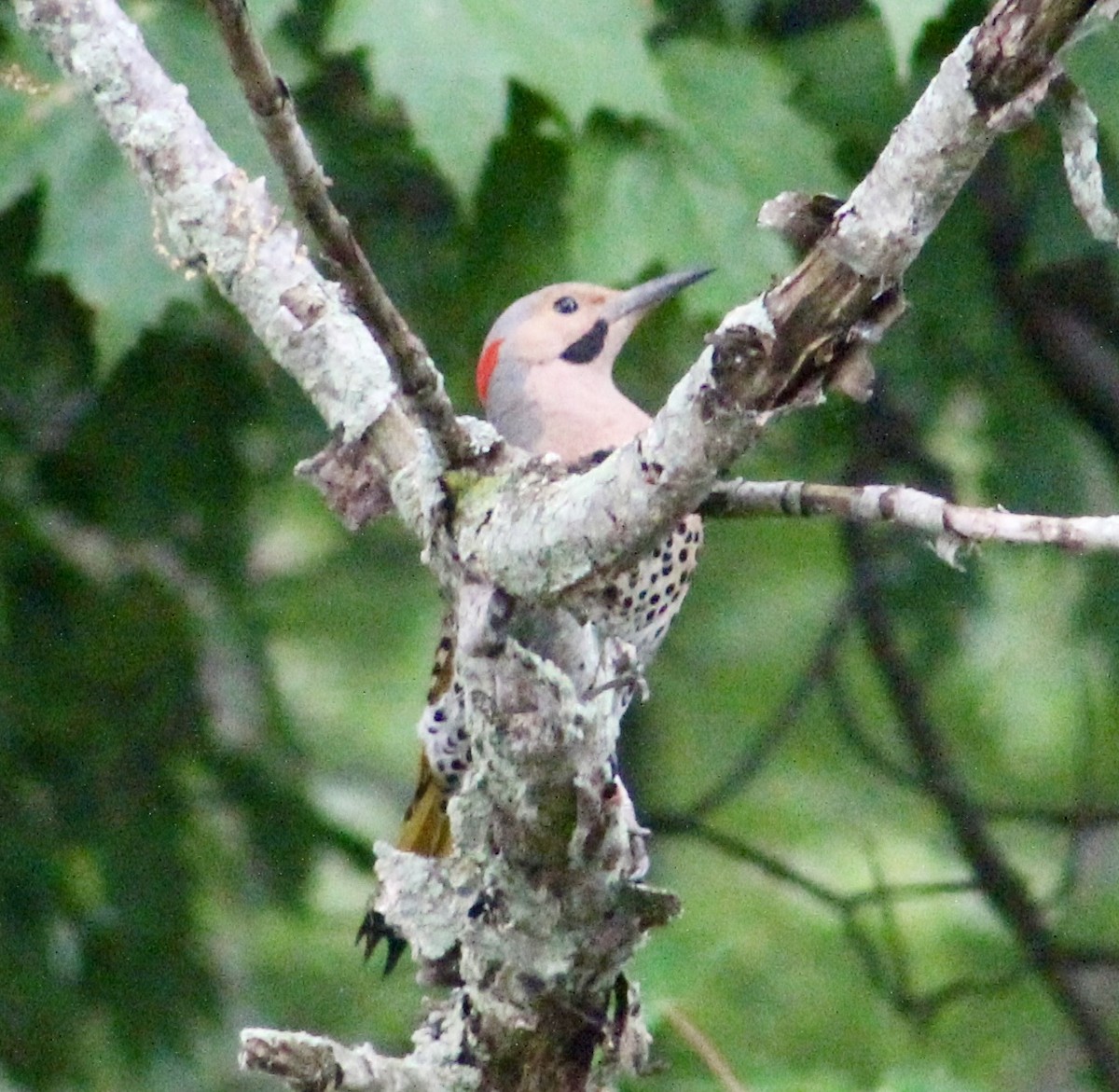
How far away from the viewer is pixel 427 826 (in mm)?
3520

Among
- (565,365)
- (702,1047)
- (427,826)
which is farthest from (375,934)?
(565,365)

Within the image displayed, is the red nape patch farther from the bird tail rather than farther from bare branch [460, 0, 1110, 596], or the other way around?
bare branch [460, 0, 1110, 596]

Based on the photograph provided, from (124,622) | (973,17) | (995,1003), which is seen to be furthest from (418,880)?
(995,1003)

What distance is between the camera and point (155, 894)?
4.46 meters

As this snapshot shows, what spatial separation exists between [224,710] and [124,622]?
3.14ft

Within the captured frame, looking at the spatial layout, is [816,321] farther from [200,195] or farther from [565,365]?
[565,365]

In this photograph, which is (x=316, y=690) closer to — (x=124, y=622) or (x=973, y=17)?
(x=124, y=622)

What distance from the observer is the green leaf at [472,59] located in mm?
2969

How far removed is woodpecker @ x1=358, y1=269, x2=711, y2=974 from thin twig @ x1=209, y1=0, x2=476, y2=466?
3.43 ft

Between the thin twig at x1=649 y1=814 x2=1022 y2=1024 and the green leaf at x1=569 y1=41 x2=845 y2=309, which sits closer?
the green leaf at x1=569 y1=41 x2=845 y2=309

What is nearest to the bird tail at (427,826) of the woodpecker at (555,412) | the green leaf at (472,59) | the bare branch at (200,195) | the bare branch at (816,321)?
the woodpecker at (555,412)

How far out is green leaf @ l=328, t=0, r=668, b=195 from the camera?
2.97 meters

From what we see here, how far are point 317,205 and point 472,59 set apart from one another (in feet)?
4.55

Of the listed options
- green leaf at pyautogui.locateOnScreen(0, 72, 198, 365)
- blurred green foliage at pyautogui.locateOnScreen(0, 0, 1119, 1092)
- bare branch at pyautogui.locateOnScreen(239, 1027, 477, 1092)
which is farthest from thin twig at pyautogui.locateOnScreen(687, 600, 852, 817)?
bare branch at pyautogui.locateOnScreen(239, 1027, 477, 1092)
